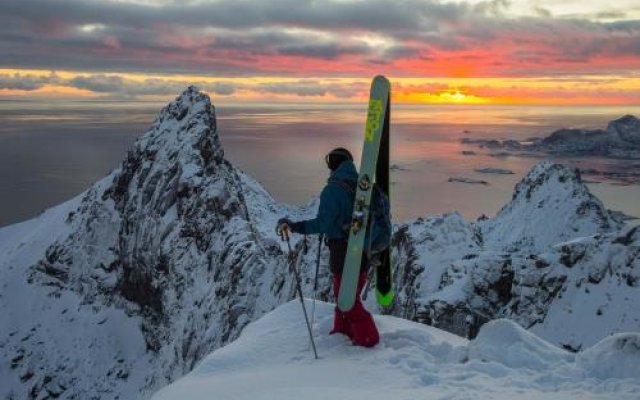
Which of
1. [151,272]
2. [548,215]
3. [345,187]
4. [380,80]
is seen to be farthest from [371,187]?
[151,272]

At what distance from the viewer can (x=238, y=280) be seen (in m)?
59.6

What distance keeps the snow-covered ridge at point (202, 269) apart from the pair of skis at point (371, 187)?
21.2 m

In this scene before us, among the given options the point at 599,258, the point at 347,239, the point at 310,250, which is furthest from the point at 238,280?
the point at 347,239

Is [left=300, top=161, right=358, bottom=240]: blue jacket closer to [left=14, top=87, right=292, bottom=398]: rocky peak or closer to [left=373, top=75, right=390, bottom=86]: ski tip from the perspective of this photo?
[left=373, top=75, right=390, bottom=86]: ski tip

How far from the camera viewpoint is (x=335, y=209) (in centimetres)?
934

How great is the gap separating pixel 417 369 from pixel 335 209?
2.89 metres

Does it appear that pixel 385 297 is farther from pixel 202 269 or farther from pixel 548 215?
pixel 202 269

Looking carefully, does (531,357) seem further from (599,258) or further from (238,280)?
(238,280)

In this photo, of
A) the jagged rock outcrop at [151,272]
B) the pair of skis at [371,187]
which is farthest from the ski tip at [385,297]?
the jagged rock outcrop at [151,272]

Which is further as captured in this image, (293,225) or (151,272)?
(151,272)

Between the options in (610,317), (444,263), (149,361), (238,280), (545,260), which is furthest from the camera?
(149,361)

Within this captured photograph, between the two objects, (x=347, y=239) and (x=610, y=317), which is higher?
(x=347, y=239)

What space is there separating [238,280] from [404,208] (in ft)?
359

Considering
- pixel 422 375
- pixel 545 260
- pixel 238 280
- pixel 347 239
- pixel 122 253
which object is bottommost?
pixel 122 253
